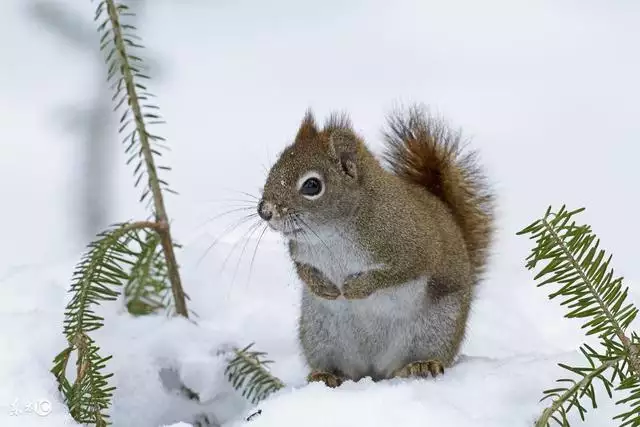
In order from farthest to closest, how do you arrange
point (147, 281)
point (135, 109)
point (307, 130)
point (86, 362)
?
point (147, 281) → point (307, 130) → point (135, 109) → point (86, 362)

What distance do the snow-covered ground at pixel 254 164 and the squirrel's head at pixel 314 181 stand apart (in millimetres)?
249

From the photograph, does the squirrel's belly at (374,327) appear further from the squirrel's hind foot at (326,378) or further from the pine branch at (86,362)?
the pine branch at (86,362)

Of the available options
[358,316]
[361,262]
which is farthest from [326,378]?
[361,262]

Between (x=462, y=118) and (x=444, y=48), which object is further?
(x=444, y=48)

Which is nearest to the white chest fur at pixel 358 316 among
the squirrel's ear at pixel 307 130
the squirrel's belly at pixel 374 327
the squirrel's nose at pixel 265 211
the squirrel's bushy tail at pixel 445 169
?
the squirrel's belly at pixel 374 327

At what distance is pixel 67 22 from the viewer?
337cm

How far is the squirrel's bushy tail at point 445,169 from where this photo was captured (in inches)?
88.4

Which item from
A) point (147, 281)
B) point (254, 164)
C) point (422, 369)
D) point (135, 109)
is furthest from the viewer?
point (254, 164)

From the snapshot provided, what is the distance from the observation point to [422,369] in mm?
1833

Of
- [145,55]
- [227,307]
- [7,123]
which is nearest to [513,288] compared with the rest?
[227,307]

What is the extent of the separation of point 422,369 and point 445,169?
0.58 meters

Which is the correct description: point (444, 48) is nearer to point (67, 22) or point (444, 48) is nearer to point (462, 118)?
point (462, 118)

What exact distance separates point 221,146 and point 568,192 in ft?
4.30

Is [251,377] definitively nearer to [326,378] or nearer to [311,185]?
[326,378]
